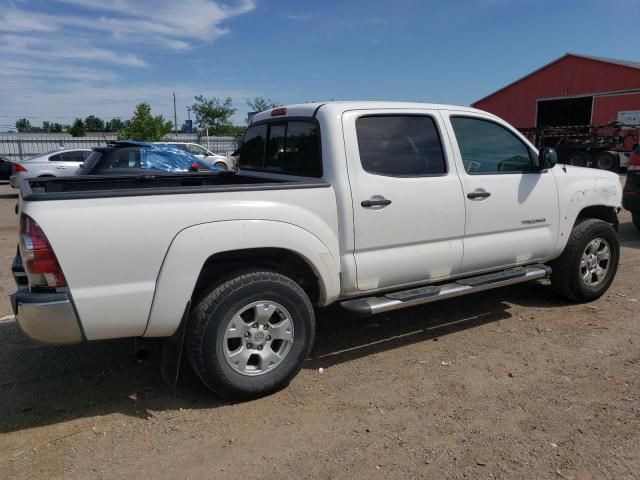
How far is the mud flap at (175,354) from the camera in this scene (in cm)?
326

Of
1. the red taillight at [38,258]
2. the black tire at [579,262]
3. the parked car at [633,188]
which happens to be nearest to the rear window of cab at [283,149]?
the red taillight at [38,258]

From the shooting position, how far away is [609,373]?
3.91 metres

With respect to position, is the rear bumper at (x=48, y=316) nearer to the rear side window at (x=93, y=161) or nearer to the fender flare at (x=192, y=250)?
the fender flare at (x=192, y=250)

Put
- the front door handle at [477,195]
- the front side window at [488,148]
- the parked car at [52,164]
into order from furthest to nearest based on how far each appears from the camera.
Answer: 1. the parked car at [52,164]
2. the front side window at [488,148]
3. the front door handle at [477,195]

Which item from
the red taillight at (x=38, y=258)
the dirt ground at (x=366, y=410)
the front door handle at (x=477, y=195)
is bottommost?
the dirt ground at (x=366, y=410)

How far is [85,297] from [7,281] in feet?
13.6

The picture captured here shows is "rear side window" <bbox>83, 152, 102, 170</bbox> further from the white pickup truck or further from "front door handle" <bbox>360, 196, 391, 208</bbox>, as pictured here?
"front door handle" <bbox>360, 196, 391, 208</bbox>

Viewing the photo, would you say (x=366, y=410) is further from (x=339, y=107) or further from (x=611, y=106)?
(x=611, y=106)

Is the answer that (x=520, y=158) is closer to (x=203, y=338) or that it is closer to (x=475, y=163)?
(x=475, y=163)

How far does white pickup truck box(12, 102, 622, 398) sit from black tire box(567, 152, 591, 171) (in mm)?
21132

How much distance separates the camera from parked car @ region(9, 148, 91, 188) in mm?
15859

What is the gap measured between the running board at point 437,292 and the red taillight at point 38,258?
1.89 meters

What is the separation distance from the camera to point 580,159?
A: 80.4 feet

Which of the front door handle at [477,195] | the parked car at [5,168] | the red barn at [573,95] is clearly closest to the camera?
the front door handle at [477,195]
